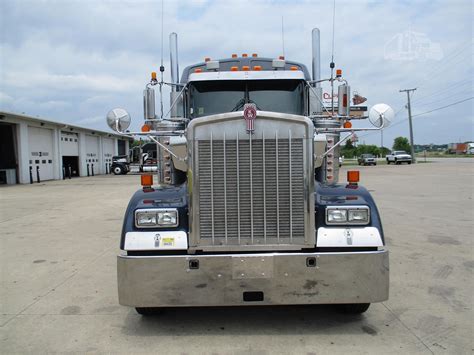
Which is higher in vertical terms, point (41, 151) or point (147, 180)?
point (41, 151)

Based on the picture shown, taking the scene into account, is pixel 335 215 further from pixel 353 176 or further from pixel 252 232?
pixel 252 232

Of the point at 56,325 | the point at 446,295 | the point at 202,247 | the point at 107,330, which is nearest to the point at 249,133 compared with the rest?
the point at 202,247

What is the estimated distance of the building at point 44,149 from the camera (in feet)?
80.1

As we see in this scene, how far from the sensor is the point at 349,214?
3.49 m

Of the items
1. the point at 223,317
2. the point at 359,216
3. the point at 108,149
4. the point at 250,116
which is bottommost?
the point at 223,317

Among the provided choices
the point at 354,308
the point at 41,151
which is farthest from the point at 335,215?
the point at 41,151

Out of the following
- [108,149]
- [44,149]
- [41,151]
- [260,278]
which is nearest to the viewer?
[260,278]

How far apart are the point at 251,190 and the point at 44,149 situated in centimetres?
2769

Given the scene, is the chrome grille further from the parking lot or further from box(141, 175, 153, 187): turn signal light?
the parking lot

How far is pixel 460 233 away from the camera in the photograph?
770cm

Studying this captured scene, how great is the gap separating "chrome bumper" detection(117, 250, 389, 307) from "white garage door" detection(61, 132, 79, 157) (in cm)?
2949

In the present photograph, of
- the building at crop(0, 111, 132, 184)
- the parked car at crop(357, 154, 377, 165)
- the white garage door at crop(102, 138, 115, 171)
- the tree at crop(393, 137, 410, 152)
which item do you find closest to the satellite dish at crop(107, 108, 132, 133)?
the building at crop(0, 111, 132, 184)

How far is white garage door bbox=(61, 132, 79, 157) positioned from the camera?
30.3 metres

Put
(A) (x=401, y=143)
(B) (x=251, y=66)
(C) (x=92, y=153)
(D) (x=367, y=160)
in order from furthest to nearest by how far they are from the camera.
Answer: (A) (x=401, y=143) → (D) (x=367, y=160) → (C) (x=92, y=153) → (B) (x=251, y=66)
